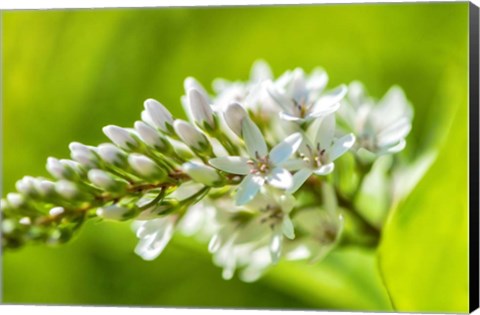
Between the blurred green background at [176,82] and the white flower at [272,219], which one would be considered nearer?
the white flower at [272,219]

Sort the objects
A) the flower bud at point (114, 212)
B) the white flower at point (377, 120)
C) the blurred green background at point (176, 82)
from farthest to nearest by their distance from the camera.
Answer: the blurred green background at point (176, 82) < the white flower at point (377, 120) < the flower bud at point (114, 212)

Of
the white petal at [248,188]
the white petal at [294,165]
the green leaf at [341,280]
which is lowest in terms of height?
the green leaf at [341,280]

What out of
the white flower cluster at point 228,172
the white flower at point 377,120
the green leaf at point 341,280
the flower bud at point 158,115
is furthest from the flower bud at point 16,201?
the green leaf at point 341,280

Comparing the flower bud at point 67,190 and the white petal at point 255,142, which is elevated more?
the flower bud at point 67,190

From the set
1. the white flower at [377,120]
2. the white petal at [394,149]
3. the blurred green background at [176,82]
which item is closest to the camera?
the white petal at [394,149]

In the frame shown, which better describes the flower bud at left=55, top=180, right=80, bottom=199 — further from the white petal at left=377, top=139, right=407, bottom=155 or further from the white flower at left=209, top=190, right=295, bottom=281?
the white petal at left=377, top=139, right=407, bottom=155

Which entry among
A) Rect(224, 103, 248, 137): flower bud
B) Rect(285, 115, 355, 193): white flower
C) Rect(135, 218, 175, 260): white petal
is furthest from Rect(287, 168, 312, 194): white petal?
Rect(135, 218, 175, 260): white petal

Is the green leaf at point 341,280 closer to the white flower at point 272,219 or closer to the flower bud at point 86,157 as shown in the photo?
the white flower at point 272,219
